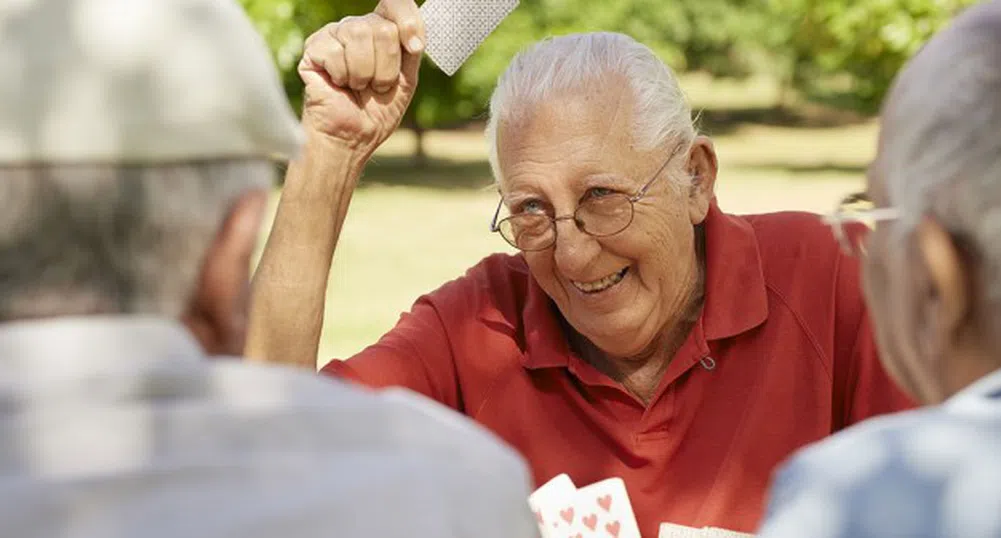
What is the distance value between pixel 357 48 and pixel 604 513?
113 centimetres

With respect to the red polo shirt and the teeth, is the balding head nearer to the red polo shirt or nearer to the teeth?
the red polo shirt

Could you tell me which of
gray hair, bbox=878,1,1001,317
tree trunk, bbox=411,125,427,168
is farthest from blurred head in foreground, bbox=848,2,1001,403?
tree trunk, bbox=411,125,427,168

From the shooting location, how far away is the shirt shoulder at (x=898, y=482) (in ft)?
4.93

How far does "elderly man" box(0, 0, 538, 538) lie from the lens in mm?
1373

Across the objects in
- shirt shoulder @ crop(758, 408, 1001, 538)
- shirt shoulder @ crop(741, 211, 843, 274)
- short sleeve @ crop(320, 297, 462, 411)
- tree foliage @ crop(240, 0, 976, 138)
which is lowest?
tree foliage @ crop(240, 0, 976, 138)

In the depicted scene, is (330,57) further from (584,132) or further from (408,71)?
(584,132)

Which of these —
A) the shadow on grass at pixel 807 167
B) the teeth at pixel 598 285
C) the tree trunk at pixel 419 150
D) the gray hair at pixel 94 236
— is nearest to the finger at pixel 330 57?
the teeth at pixel 598 285

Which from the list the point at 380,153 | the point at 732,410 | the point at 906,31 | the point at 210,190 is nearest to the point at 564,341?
the point at 732,410

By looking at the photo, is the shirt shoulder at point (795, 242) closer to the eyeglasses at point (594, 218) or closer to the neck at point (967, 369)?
the eyeglasses at point (594, 218)

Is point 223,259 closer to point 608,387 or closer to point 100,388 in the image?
point 100,388

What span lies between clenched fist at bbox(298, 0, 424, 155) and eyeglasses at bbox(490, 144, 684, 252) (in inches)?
15.9

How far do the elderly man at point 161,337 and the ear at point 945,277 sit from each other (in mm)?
511

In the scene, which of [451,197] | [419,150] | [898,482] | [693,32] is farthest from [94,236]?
[693,32]

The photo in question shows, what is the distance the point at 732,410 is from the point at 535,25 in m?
23.1
